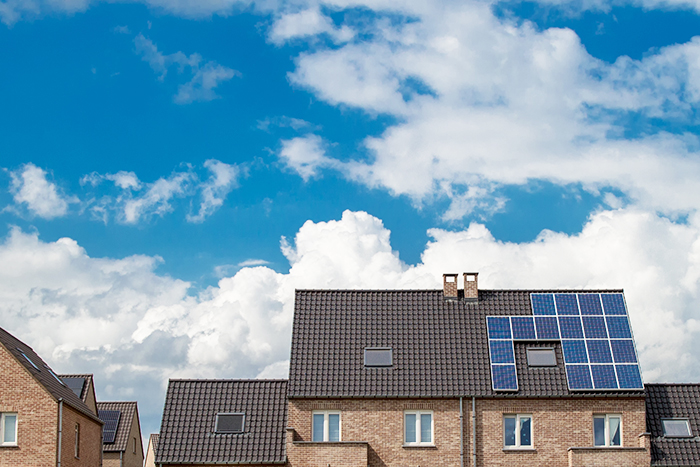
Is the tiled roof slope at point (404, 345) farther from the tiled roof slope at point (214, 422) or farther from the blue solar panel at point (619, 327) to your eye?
the tiled roof slope at point (214, 422)

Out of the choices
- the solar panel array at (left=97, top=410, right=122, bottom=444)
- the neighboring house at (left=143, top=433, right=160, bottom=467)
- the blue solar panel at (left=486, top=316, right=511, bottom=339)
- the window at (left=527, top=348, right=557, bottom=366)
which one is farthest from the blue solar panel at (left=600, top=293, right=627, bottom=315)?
the neighboring house at (left=143, top=433, right=160, bottom=467)

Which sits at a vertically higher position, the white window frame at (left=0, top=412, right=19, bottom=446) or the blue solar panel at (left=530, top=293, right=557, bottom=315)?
the blue solar panel at (left=530, top=293, right=557, bottom=315)

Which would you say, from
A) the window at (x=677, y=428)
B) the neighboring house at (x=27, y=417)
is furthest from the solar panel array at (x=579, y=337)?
the neighboring house at (x=27, y=417)

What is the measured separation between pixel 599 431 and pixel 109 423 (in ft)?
117

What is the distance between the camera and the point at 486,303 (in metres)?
36.0

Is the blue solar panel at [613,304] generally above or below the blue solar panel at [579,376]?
above

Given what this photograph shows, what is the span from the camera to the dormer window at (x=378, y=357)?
109 ft

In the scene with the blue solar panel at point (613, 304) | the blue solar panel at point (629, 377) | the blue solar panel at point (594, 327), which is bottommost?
the blue solar panel at point (629, 377)

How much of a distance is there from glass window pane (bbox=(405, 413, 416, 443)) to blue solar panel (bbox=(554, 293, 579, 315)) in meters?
8.45

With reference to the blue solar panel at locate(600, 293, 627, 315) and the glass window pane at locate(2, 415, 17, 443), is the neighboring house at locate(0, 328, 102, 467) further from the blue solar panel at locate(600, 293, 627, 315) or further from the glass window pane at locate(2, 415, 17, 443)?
the blue solar panel at locate(600, 293, 627, 315)

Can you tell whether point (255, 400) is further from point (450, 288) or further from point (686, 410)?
point (686, 410)

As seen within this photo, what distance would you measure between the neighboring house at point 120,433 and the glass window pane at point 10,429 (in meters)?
22.0

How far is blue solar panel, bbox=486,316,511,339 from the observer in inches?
1346

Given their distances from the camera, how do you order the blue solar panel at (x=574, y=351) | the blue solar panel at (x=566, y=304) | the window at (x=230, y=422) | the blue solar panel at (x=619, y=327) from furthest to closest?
the blue solar panel at (x=566, y=304), the blue solar panel at (x=619, y=327), the blue solar panel at (x=574, y=351), the window at (x=230, y=422)
